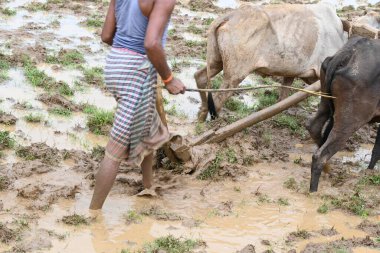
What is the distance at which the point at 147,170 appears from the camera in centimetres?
607

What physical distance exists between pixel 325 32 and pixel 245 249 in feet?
13.3

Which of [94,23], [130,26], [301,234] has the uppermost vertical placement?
[130,26]

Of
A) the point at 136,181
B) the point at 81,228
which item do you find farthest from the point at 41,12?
the point at 81,228

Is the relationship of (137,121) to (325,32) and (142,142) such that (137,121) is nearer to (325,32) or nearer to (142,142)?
(142,142)

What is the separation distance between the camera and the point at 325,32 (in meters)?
8.44

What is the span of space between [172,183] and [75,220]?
126 centimetres

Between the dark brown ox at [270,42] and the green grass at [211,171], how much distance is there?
4.94 feet

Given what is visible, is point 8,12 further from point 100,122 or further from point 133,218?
point 133,218

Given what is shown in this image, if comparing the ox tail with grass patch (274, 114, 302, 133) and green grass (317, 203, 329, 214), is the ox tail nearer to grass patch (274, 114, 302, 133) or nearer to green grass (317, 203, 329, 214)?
grass patch (274, 114, 302, 133)

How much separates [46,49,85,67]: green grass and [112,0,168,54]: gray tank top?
15.7ft

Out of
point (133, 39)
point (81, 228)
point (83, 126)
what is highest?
point (133, 39)

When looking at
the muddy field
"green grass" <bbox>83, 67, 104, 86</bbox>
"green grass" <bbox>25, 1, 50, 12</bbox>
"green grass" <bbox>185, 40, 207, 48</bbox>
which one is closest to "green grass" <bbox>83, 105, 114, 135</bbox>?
the muddy field

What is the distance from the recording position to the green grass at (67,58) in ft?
33.1

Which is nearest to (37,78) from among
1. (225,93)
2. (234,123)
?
(225,93)
